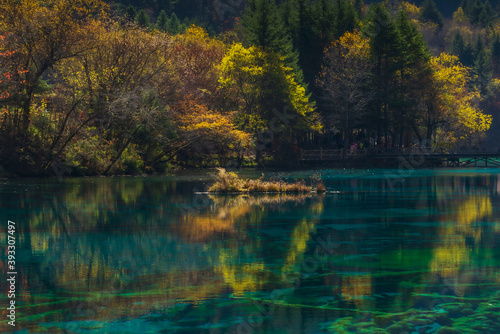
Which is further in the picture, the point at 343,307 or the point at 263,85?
the point at 263,85

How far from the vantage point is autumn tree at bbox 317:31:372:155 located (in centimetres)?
8325

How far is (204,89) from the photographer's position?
77.1 m

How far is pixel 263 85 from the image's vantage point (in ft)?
262

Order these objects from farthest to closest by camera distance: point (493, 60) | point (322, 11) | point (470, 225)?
point (493, 60), point (322, 11), point (470, 225)

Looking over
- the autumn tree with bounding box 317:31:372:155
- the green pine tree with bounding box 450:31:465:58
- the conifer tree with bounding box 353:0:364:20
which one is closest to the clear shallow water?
the autumn tree with bounding box 317:31:372:155

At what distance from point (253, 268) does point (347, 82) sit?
68.9 meters

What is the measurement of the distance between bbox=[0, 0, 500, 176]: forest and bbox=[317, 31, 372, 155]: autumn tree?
187mm

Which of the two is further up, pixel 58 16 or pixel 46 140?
pixel 58 16

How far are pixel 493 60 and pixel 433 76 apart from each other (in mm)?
105342

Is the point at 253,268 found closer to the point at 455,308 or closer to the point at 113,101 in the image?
the point at 455,308

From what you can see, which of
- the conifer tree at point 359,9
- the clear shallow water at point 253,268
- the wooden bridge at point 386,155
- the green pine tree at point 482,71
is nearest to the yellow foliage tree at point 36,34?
the clear shallow water at point 253,268

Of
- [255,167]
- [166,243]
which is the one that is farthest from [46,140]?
[166,243]

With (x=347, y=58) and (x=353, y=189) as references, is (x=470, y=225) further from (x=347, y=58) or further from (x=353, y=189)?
(x=347, y=58)

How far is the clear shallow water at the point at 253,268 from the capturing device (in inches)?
460
